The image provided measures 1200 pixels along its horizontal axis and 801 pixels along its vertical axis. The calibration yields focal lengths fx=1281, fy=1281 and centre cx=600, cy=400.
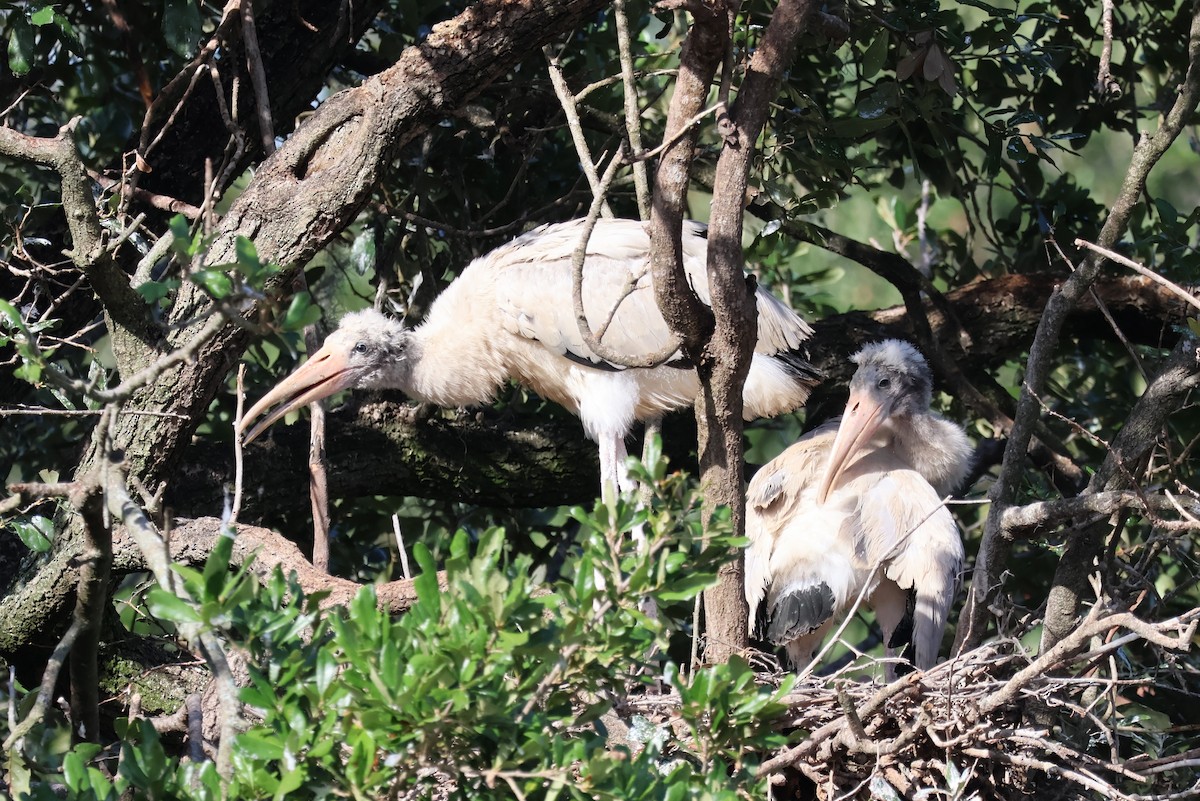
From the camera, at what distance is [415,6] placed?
399cm

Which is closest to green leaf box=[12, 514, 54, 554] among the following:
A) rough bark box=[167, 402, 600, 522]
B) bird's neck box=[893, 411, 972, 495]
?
rough bark box=[167, 402, 600, 522]

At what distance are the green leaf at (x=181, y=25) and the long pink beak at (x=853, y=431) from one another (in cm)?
218

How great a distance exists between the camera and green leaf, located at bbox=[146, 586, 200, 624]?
69.6 inches

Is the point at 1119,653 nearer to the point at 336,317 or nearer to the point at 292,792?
the point at 292,792

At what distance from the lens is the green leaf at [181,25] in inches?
136

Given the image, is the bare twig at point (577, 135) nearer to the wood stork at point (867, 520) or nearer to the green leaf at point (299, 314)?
the green leaf at point (299, 314)

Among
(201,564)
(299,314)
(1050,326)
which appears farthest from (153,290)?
(1050,326)

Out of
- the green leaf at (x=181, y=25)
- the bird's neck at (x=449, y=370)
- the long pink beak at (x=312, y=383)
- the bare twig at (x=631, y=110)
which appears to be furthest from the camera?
the bird's neck at (x=449, y=370)

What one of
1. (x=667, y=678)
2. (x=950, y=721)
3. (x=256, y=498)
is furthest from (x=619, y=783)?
(x=256, y=498)

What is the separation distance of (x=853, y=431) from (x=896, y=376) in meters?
0.25

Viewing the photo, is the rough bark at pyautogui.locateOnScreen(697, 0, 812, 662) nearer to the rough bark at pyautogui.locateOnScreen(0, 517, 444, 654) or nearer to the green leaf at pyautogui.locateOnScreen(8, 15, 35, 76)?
the rough bark at pyautogui.locateOnScreen(0, 517, 444, 654)

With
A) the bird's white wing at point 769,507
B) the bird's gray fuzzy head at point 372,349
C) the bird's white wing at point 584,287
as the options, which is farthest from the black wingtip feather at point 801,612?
the bird's gray fuzzy head at point 372,349

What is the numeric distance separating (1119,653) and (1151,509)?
0.94 meters

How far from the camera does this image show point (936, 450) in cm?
411
